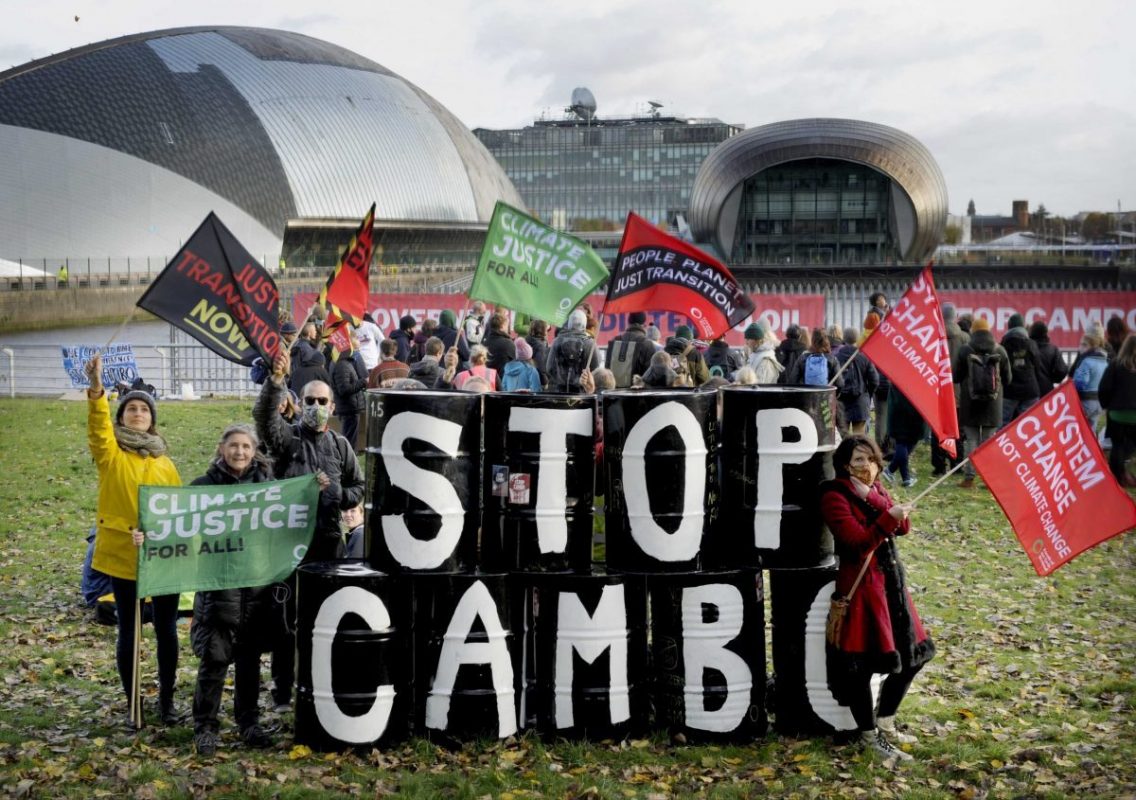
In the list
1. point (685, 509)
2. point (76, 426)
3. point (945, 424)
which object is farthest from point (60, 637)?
point (76, 426)

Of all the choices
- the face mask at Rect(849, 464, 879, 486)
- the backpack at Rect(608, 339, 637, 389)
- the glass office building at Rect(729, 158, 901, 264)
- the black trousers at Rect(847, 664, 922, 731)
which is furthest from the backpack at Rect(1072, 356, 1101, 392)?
the glass office building at Rect(729, 158, 901, 264)

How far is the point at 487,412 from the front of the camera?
728cm

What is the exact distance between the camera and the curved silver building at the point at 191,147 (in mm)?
65375

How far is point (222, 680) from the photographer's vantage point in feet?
24.1

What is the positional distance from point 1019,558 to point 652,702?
6.33 meters

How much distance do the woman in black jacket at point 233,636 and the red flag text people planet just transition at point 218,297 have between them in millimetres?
1131

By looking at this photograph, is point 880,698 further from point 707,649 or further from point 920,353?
point 920,353

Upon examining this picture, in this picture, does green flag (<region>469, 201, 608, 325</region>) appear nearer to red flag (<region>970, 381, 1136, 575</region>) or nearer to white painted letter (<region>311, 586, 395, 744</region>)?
white painted letter (<region>311, 586, 395, 744</region>)

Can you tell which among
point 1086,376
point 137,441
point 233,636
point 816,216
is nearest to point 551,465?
point 233,636

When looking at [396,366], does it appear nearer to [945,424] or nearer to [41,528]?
[41,528]

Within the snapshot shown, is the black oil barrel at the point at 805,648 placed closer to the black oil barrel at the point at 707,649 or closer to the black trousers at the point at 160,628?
the black oil barrel at the point at 707,649

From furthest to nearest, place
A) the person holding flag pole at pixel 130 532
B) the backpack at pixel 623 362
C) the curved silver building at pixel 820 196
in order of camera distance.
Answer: the curved silver building at pixel 820 196 < the backpack at pixel 623 362 < the person holding flag pole at pixel 130 532

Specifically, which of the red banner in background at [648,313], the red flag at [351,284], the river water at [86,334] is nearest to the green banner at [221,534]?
the red flag at [351,284]

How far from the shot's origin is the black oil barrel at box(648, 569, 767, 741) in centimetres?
723
